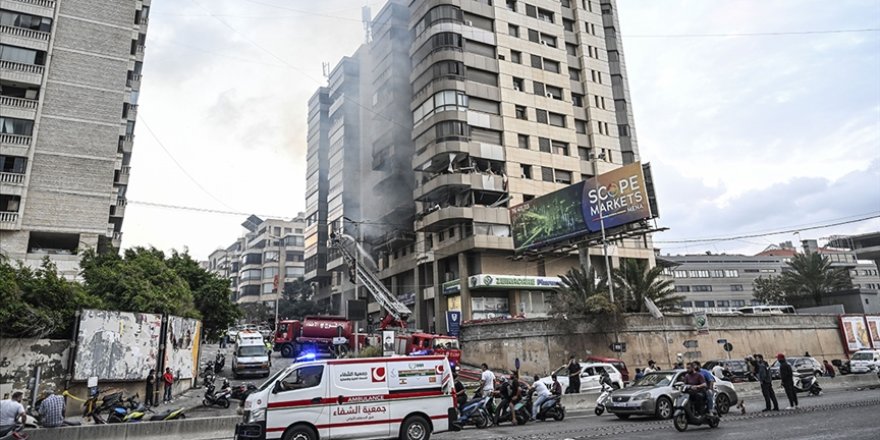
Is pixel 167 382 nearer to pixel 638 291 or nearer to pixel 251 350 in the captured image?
pixel 251 350

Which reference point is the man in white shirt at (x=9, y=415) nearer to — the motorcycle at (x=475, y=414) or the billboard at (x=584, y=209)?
the motorcycle at (x=475, y=414)

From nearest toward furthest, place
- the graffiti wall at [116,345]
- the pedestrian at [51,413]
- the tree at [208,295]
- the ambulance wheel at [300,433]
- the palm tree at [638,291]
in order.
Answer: the ambulance wheel at [300,433], the pedestrian at [51,413], the graffiti wall at [116,345], the palm tree at [638,291], the tree at [208,295]

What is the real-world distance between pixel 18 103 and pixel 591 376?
129 ft

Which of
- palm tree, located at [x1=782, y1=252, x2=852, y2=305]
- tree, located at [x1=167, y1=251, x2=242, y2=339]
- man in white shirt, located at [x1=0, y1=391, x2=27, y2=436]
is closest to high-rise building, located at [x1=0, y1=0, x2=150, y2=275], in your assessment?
tree, located at [x1=167, y1=251, x2=242, y2=339]

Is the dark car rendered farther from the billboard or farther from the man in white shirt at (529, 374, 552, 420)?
the man in white shirt at (529, 374, 552, 420)

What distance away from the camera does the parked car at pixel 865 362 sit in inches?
1129

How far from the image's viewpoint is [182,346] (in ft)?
74.8

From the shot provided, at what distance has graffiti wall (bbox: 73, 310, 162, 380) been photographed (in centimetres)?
1705

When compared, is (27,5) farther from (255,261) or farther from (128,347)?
(255,261)

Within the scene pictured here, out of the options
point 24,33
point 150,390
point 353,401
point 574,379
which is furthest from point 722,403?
point 24,33

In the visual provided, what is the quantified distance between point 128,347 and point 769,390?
67.6 feet

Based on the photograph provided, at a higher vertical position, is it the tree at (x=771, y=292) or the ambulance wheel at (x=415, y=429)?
the tree at (x=771, y=292)

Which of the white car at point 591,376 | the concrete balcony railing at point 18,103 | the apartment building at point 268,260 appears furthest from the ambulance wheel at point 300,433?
the apartment building at point 268,260

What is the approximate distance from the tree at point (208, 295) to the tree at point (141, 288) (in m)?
7.16
